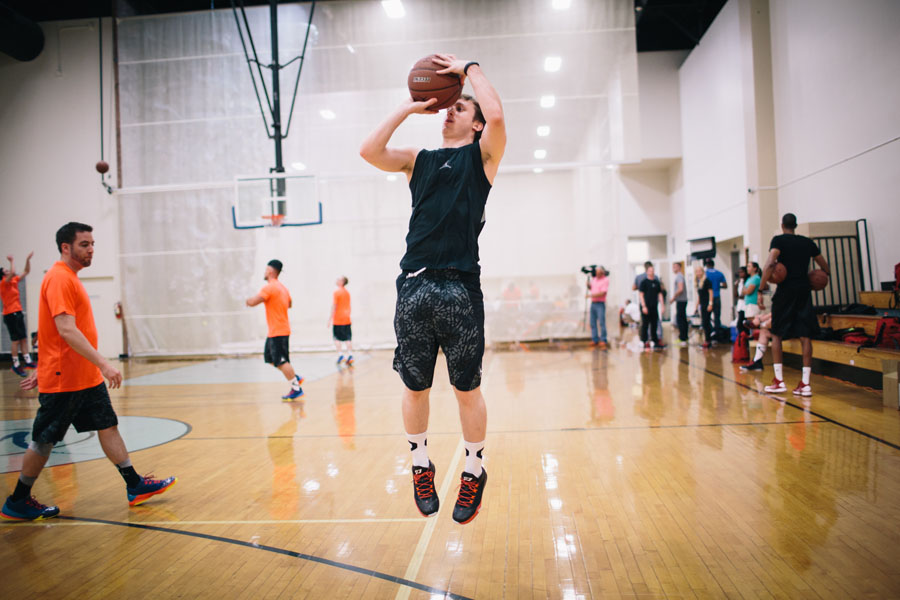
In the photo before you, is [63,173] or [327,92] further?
[63,173]

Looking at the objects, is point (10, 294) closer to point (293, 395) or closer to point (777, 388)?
point (293, 395)

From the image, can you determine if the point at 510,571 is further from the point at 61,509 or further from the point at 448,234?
the point at 61,509

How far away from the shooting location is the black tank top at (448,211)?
7.19 feet

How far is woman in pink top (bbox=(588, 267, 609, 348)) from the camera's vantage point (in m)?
11.0

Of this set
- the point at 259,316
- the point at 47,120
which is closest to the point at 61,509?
the point at 259,316

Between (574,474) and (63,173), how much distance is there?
49.1 feet

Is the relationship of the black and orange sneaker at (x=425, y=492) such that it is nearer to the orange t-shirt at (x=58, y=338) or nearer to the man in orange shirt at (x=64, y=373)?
the man in orange shirt at (x=64, y=373)

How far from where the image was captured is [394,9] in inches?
471

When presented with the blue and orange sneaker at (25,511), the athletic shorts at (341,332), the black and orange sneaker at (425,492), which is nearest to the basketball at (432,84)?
the black and orange sneaker at (425,492)

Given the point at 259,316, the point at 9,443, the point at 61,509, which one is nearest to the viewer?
the point at 61,509

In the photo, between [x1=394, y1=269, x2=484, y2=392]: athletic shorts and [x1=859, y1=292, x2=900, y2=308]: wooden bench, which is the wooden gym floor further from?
[x1=859, y1=292, x2=900, y2=308]: wooden bench

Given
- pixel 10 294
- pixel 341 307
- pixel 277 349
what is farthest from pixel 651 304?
pixel 10 294

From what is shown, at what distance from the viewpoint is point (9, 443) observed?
4898mm

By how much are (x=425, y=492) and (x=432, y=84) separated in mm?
1681
